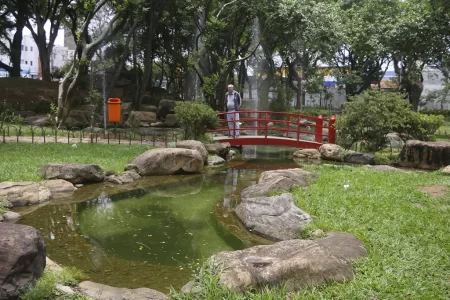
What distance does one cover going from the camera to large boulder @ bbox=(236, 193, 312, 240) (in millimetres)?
6441

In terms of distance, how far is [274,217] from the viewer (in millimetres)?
6809

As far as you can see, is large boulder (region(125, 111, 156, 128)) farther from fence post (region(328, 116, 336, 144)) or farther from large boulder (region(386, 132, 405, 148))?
large boulder (region(386, 132, 405, 148))

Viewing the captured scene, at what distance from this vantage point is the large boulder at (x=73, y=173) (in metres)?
9.26

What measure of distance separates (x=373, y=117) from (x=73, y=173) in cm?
857

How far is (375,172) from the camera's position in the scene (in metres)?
10.1

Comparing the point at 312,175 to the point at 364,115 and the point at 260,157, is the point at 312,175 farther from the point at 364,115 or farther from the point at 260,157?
the point at 260,157

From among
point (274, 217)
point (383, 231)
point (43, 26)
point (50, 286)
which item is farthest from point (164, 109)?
point (50, 286)

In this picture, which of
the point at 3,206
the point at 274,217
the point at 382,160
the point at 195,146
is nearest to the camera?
the point at 274,217

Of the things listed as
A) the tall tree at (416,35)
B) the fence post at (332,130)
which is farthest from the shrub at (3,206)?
the tall tree at (416,35)

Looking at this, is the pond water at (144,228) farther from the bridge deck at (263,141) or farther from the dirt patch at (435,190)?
the bridge deck at (263,141)

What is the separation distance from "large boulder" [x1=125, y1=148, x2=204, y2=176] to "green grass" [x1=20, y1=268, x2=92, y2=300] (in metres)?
6.22

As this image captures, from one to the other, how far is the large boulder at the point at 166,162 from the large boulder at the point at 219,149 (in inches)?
84.9

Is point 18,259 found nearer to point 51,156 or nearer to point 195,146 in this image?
point 51,156

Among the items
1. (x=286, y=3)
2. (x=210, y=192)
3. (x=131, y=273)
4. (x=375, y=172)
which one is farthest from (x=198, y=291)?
(x=286, y=3)
